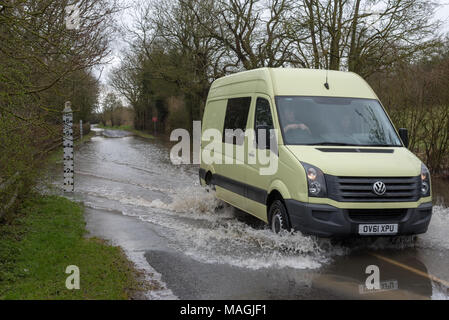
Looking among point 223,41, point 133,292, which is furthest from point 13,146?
point 223,41

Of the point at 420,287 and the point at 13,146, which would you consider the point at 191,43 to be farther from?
the point at 420,287

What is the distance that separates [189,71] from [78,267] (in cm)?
2937

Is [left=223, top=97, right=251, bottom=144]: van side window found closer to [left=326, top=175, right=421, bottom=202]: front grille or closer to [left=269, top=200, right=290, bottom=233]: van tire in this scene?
[left=269, top=200, right=290, bottom=233]: van tire

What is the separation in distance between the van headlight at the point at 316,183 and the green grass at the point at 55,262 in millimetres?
2558

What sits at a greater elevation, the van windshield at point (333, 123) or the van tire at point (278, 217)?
the van windshield at point (333, 123)

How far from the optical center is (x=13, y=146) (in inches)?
322

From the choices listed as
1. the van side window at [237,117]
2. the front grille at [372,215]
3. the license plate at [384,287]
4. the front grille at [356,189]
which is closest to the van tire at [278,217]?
the front grille at [356,189]

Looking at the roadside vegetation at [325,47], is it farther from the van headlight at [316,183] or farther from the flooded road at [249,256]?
the van headlight at [316,183]

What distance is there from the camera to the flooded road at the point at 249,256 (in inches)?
223

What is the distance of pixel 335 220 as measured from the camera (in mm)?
6797

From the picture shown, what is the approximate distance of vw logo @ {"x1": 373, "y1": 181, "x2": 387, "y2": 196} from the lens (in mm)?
6797

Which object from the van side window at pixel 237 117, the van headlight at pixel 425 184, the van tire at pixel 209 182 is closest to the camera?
the van headlight at pixel 425 184

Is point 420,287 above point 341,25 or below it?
below

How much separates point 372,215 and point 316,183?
2.87ft
